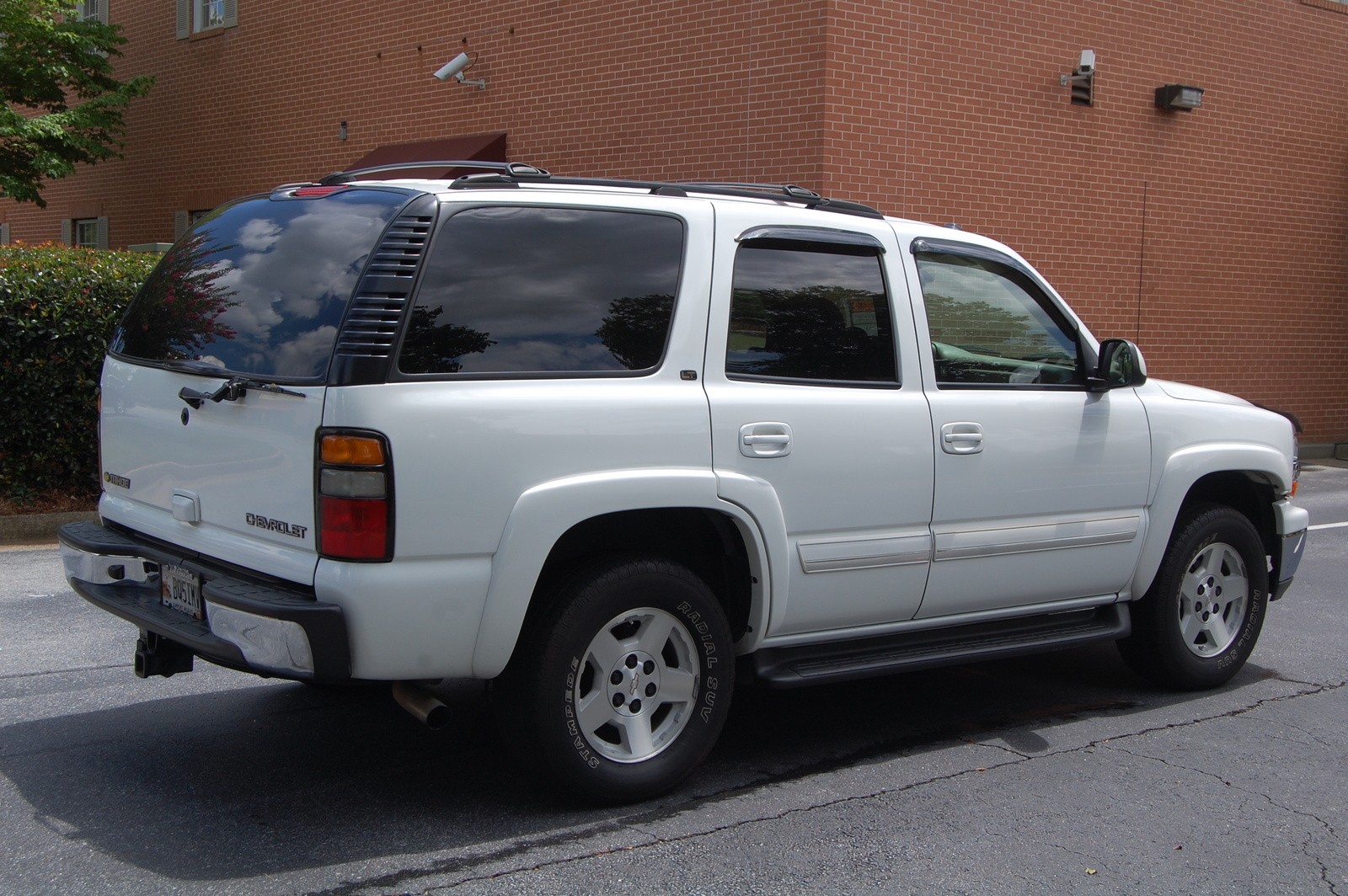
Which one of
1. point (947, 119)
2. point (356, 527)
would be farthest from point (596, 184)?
point (947, 119)

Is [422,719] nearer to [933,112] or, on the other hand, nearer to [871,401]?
[871,401]

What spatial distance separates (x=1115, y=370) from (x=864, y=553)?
1495mm

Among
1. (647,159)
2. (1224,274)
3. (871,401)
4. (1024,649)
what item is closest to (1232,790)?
(1024,649)

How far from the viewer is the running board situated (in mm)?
4789

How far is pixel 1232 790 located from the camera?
477cm

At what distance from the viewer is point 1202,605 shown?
19.9 ft

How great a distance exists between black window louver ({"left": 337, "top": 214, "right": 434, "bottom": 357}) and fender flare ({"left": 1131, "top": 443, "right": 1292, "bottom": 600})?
335 cm

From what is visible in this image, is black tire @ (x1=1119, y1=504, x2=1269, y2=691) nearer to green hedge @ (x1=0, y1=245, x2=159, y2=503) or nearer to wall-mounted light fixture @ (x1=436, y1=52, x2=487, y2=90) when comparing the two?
green hedge @ (x1=0, y1=245, x2=159, y2=503)

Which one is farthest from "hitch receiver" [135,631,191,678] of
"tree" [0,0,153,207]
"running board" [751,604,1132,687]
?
"tree" [0,0,153,207]

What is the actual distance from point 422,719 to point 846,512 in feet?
5.43

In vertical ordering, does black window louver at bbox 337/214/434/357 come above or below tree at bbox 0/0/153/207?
below

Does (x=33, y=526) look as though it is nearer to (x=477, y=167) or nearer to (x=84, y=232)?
(x=477, y=167)

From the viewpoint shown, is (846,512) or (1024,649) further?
(1024,649)

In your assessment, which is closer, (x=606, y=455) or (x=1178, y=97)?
(x=606, y=455)
